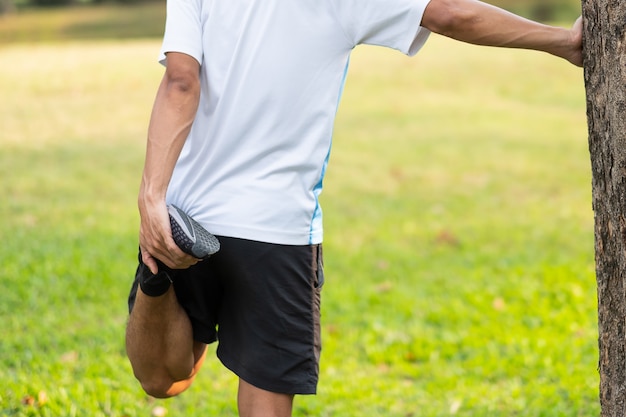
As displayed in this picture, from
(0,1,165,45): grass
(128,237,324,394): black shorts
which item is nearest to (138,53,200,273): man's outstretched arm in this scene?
(128,237,324,394): black shorts

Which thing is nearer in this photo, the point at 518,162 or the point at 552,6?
the point at 518,162

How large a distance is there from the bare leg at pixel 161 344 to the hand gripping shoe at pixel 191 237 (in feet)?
1.11

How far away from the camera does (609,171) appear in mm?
2488

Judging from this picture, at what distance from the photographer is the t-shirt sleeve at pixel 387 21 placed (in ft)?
8.27

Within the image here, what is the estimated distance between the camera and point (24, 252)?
6.19 meters

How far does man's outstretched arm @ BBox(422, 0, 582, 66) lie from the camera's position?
2498 millimetres

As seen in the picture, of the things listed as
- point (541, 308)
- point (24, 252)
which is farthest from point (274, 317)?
point (24, 252)

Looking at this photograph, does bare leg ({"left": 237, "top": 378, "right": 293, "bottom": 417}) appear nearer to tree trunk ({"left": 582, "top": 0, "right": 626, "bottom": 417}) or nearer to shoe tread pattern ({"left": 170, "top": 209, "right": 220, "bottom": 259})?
shoe tread pattern ({"left": 170, "top": 209, "right": 220, "bottom": 259})

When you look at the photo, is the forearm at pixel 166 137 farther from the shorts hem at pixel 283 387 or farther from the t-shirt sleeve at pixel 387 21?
the shorts hem at pixel 283 387

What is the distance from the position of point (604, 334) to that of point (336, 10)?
1224 millimetres

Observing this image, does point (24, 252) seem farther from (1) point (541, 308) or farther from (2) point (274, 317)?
(2) point (274, 317)

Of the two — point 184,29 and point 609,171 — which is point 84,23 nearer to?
point 184,29

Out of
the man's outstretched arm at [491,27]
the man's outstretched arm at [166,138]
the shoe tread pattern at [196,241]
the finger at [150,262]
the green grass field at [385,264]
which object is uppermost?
the man's outstretched arm at [491,27]

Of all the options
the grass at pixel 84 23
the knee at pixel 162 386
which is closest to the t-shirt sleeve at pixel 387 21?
the knee at pixel 162 386
